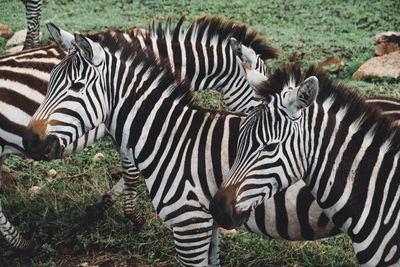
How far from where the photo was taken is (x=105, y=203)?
212 inches

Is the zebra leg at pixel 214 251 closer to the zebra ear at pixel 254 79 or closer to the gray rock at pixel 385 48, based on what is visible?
the zebra ear at pixel 254 79

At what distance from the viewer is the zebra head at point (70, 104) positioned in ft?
11.0

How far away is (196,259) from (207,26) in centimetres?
332

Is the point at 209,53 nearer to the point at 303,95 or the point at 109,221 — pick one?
the point at 109,221

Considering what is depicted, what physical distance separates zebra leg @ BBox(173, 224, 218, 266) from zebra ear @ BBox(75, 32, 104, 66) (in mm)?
1514

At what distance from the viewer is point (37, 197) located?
5.63 metres

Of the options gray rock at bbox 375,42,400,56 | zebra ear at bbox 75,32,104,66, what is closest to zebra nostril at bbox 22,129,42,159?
zebra ear at bbox 75,32,104,66

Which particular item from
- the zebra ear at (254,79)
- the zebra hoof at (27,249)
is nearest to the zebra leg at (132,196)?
the zebra hoof at (27,249)

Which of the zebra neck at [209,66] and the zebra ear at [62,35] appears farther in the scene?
the zebra neck at [209,66]

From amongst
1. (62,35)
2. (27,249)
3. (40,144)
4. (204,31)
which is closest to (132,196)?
(27,249)

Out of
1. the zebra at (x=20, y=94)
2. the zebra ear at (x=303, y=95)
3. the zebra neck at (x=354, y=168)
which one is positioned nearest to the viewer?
the zebra ear at (x=303, y=95)

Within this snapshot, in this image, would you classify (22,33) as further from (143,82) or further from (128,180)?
(143,82)

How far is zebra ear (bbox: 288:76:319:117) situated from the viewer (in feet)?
8.89

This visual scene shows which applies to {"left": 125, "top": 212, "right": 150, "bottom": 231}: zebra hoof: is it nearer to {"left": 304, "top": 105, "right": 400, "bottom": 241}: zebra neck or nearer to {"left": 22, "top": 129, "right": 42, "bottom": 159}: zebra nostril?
{"left": 22, "top": 129, "right": 42, "bottom": 159}: zebra nostril
